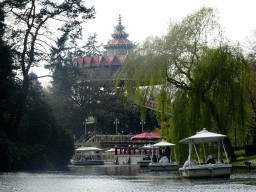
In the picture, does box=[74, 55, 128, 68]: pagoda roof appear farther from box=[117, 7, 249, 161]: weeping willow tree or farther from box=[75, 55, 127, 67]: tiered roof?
box=[117, 7, 249, 161]: weeping willow tree

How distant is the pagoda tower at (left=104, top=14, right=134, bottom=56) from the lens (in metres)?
124

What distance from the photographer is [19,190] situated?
15.2m

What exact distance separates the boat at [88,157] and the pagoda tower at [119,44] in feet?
197

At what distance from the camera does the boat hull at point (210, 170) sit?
20002mm

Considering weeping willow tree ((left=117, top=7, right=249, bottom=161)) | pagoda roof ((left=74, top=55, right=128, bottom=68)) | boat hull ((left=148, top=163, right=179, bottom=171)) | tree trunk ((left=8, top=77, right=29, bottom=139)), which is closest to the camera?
weeping willow tree ((left=117, top=7, right=249, bottom=161))

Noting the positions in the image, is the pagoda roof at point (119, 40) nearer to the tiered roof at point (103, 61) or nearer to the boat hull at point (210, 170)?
the tiered roof at point (103, 61)

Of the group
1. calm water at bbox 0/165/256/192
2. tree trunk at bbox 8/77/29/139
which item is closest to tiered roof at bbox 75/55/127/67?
tree trunk at bbox 8/77/29/139

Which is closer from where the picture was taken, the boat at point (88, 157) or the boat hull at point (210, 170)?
the boat hull at point (210, 170)

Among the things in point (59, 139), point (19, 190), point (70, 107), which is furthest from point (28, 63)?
point (70, 107)

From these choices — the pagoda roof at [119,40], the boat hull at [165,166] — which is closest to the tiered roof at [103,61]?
the pagoda roof at [119,40]

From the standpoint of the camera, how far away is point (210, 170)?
65.9 ft

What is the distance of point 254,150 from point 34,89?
20.3m

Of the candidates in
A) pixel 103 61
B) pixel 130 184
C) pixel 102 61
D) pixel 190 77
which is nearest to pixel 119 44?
pixel 103 61

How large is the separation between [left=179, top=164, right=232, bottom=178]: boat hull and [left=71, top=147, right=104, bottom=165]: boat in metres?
32.5
